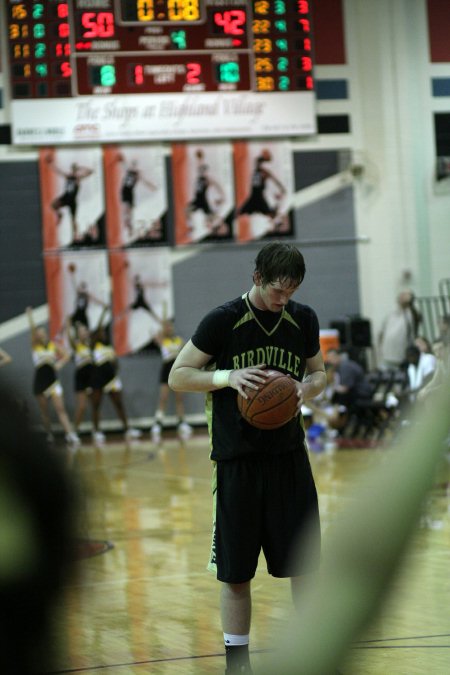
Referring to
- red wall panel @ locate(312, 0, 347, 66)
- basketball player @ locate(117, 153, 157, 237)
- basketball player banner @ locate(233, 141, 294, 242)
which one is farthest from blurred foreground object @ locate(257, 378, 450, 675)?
red wall panel @ locate(312, 0, 347, 66)

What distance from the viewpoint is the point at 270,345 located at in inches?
139

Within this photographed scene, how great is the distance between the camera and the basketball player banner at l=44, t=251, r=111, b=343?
53.4 ft

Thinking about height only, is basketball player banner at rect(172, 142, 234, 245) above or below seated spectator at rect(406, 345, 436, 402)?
above

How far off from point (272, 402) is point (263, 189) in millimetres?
13833

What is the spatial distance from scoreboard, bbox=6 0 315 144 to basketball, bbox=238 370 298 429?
12.6 m

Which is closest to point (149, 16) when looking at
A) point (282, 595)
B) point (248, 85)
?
point (248, 85)

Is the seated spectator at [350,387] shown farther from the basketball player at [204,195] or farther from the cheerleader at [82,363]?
the basketball player at [204,195]

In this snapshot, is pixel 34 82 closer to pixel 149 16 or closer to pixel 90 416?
pixel 149 16

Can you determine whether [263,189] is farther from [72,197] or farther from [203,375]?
[203,375]

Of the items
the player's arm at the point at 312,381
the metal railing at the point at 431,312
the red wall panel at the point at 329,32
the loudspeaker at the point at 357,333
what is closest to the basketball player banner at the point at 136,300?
the loudspeaker at the point at 357,333

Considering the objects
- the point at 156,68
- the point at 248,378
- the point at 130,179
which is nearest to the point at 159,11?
the point at 156,68

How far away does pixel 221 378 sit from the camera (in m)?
3.40

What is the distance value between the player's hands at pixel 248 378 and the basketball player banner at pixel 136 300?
13202 mm

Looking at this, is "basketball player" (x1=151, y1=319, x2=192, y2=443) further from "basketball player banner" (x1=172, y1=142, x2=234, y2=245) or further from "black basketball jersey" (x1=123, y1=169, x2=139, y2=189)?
"black basketball jersey" (x1=123, y1=169, x2=139, y2=189)
